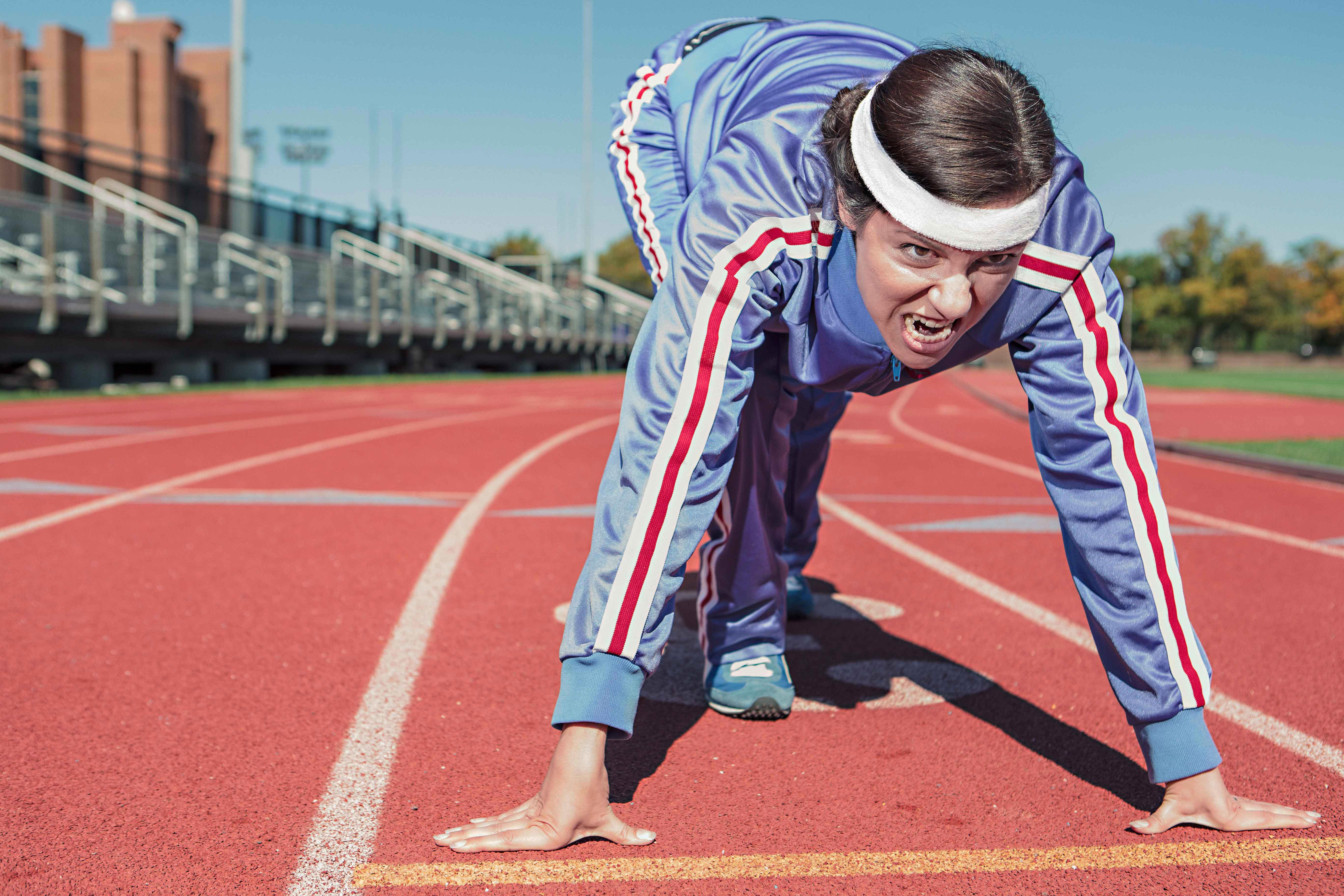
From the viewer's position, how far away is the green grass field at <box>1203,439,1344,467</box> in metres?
9.96

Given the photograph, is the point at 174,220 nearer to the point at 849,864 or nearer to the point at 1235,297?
the point at 849,864

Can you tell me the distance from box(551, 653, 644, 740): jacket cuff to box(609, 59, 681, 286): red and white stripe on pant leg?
1286mm

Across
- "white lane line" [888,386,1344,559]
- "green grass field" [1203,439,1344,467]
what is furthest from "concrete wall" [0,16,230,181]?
"green grass field" [1203,439,1344,467]

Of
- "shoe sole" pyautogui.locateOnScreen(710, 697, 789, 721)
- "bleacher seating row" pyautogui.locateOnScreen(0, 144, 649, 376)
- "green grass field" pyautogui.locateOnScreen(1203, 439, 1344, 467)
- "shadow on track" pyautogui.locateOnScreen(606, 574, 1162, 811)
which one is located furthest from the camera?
"bleacher seating row" pyautogui.locateOnScreen(0, 144, 649, 376)

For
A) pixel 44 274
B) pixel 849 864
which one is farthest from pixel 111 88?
pixel 849 864

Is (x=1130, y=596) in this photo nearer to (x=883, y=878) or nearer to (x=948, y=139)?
(x=883, y=878)

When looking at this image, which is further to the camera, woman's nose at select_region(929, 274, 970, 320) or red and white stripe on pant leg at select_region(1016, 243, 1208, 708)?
red and white stripe on pant leg at select_region(1016, 243, 1208, 708)

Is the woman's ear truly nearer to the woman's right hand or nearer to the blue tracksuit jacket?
the blue tracksuit jacket

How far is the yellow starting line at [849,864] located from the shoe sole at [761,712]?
81 cm

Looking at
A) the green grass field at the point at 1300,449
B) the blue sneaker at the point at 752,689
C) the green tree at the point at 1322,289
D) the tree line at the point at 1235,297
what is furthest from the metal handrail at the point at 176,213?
the green tree at the point at 1322,289

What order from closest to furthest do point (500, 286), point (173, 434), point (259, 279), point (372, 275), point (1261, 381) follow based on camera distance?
point (173, 434) < point (259, 279) < point (372, 275) < point (500, 286) < point (1261, 381)

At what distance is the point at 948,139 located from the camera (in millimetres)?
1900

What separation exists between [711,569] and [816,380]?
3.02 ft

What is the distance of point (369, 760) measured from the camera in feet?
8.83
